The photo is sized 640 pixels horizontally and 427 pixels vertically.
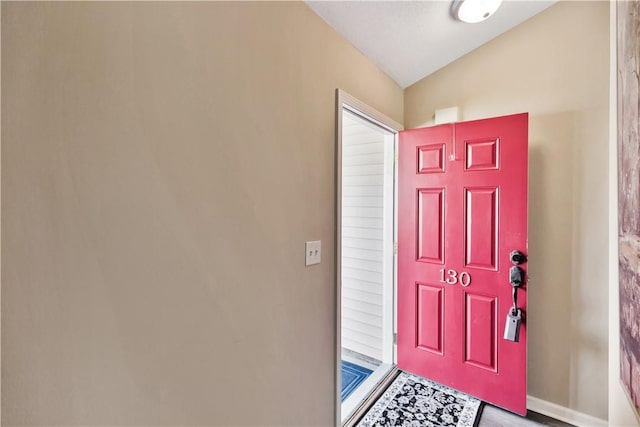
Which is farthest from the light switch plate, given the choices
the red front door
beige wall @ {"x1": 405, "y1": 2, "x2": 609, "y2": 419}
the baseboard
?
the baseboard

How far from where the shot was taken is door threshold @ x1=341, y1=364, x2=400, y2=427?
1.83 meters

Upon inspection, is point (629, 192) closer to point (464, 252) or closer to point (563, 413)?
point (464, 252)

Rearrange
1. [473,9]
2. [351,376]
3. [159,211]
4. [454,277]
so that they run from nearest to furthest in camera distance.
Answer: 1. [159,211]
2. [473,9]
3. [454,277]
4. [351,376]

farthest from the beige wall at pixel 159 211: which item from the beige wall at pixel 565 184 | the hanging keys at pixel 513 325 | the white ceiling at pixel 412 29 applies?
the beige wall at pixel 565 184

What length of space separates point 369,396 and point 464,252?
1.21 m

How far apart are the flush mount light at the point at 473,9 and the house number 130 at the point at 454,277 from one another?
1570 mm

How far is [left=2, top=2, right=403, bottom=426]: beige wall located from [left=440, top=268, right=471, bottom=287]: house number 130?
1.10m

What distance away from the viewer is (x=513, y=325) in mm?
1754

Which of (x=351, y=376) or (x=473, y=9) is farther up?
(x=473, y=9)

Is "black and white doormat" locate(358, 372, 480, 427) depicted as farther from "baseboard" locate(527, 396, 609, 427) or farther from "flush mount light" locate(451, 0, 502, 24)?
"flush mount light" locate(451, 0, 502, 24)

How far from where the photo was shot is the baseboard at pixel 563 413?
5.72 feet

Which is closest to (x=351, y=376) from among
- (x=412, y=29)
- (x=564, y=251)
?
(x=564, y=251)

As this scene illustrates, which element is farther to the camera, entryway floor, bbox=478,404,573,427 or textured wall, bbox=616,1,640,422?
entryway floor, bbox=478,404,573,427

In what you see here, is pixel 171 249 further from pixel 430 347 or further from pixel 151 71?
pixel 430 347
